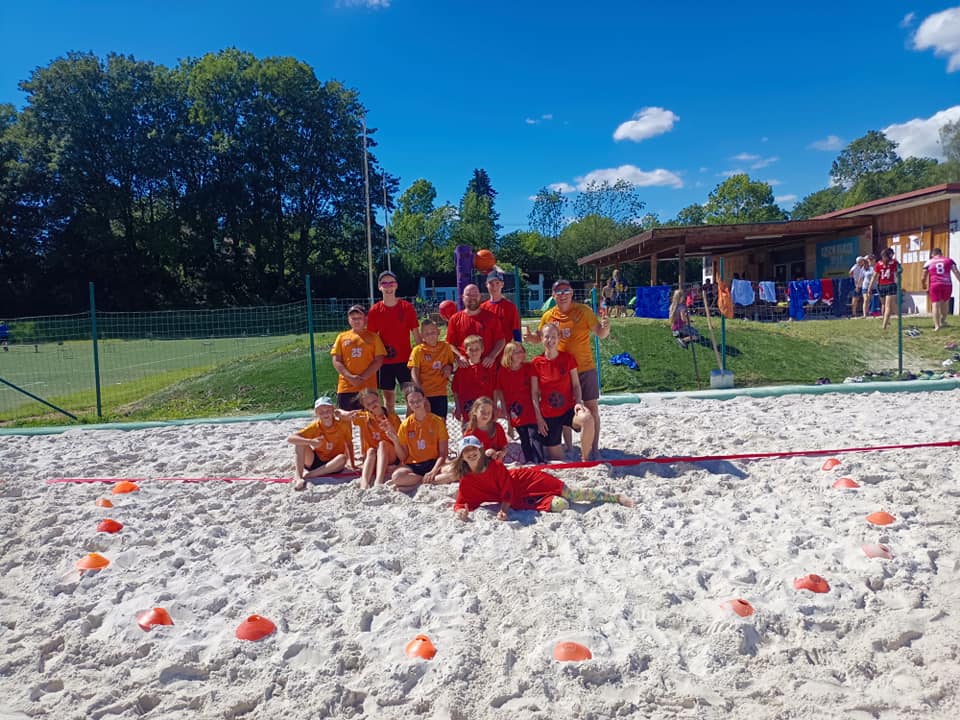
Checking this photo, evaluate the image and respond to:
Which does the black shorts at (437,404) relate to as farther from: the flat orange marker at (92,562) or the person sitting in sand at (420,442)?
the flat orange marker at (92,562)

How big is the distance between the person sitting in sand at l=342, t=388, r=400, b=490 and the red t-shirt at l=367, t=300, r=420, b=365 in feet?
2.24

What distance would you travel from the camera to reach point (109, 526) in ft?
13.8

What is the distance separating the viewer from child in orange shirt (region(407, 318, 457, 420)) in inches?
216

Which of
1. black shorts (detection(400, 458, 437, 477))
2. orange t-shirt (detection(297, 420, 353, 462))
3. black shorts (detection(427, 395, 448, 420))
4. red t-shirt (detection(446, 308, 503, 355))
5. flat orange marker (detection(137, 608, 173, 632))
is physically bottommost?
flat orange marker (detection(137, 608, 173, 632))

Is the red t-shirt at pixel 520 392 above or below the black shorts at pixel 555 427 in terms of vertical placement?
above

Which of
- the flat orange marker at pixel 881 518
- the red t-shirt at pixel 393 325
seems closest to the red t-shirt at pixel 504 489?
the red t-shirt at pixel 393 325

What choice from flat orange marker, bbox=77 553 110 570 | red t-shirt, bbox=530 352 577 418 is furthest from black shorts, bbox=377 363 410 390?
flat orange marker, bbox=77 553 110 570

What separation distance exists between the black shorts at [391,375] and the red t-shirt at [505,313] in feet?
3.06

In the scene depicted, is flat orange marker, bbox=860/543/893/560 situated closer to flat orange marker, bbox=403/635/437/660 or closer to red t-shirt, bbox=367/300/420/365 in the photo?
flat orange marker, bbox=403/635/437/660

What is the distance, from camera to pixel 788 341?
11.2 m

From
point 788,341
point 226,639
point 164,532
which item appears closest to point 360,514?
point 164,532

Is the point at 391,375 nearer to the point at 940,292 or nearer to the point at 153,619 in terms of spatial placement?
the point at 153,619

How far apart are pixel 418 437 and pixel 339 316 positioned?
7147 millimetres

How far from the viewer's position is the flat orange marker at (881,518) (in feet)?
12.7
